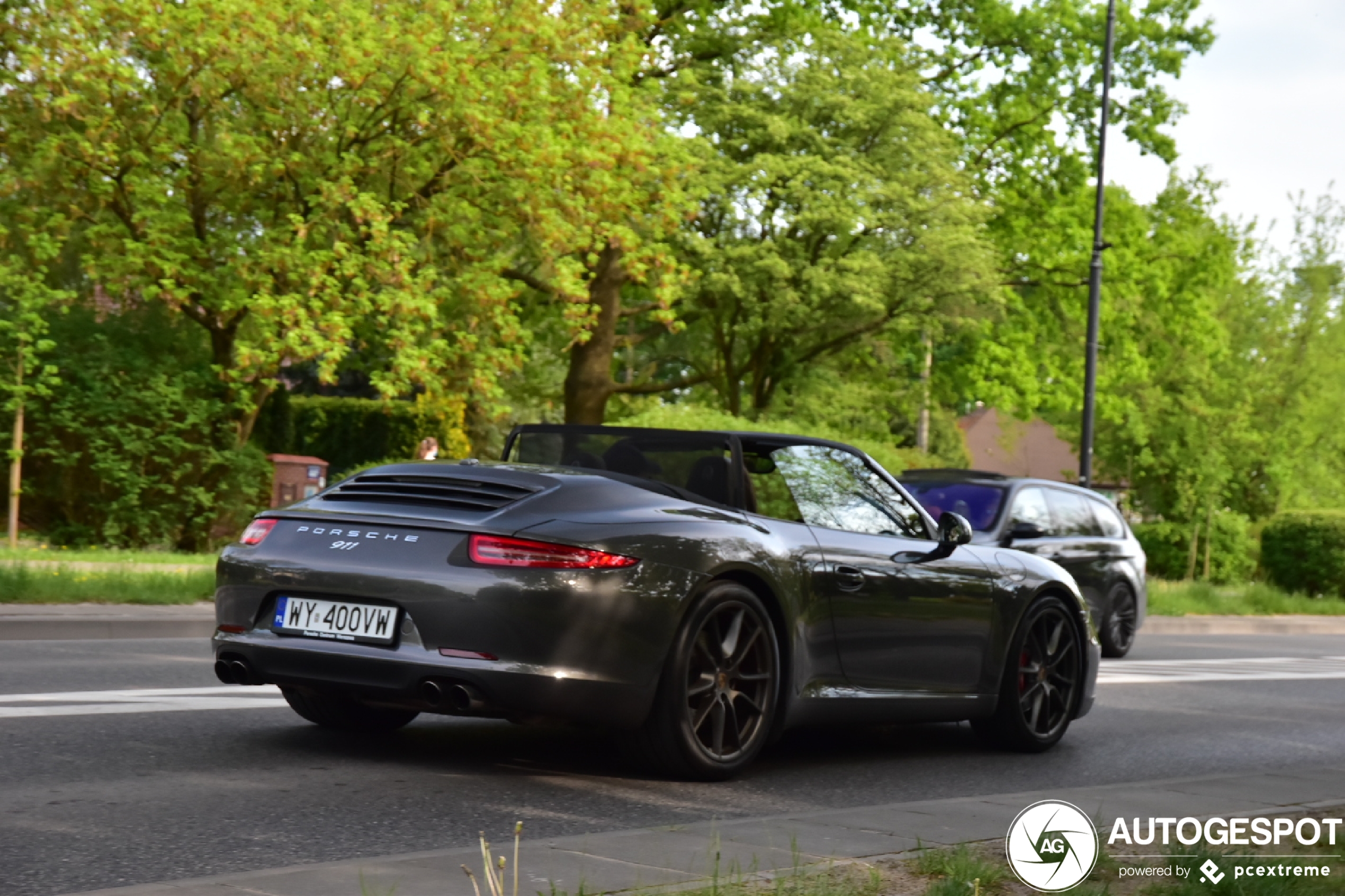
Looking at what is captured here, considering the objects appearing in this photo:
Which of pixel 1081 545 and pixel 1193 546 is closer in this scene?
pixel 1081 545

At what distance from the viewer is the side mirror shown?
791cm

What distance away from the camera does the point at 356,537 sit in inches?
258

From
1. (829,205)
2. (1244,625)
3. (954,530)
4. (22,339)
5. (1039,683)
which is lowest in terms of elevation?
(1244,625)

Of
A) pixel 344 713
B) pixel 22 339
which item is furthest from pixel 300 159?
pixel 344 713

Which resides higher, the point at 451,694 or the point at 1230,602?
the point at 451,694

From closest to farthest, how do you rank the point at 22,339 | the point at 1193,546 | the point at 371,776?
the point at 371,776 < the point at 22,339 < the point at 1193,546

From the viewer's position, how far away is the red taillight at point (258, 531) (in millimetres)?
6852

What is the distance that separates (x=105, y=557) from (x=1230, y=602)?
17066 millimetres

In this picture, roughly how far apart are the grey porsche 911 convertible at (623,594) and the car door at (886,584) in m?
0.01

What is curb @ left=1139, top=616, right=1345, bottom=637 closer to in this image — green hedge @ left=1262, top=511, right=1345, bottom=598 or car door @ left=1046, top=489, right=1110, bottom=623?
green hedge @ left=1262, top=511, right=1345, bottom=598

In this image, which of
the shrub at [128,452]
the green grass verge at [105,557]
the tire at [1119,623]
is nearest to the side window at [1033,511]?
the tire at [1119,623]

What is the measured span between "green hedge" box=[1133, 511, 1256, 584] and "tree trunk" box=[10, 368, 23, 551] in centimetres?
2220

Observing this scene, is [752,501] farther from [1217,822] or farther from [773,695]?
[1217,822]

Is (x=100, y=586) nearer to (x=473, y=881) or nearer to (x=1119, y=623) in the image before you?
(x=1119, y=623)
